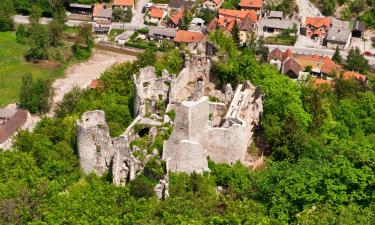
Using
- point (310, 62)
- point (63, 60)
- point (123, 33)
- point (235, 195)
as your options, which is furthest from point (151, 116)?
point (123, 33)

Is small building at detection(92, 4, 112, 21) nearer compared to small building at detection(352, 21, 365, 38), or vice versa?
small building at detection(352, 21, 365, 38)

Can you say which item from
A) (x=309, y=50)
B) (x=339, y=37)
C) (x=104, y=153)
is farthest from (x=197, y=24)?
(x=104, y=153)

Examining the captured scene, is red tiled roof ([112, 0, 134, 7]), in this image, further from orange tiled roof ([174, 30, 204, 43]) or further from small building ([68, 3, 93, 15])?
orange tiled roof ([174, 30, 204, 43])

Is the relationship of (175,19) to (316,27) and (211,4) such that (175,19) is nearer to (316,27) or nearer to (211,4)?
(211,4)

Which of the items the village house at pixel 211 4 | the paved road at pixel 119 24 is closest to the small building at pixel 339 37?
the village house at pixel 211 4

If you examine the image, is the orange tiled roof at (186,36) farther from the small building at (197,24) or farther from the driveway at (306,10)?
the driveway at (306,10)

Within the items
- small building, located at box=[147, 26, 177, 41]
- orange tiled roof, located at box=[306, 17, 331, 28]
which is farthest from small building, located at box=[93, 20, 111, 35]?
orange tiled roof, located at box=[306, 17, 331, 28]
